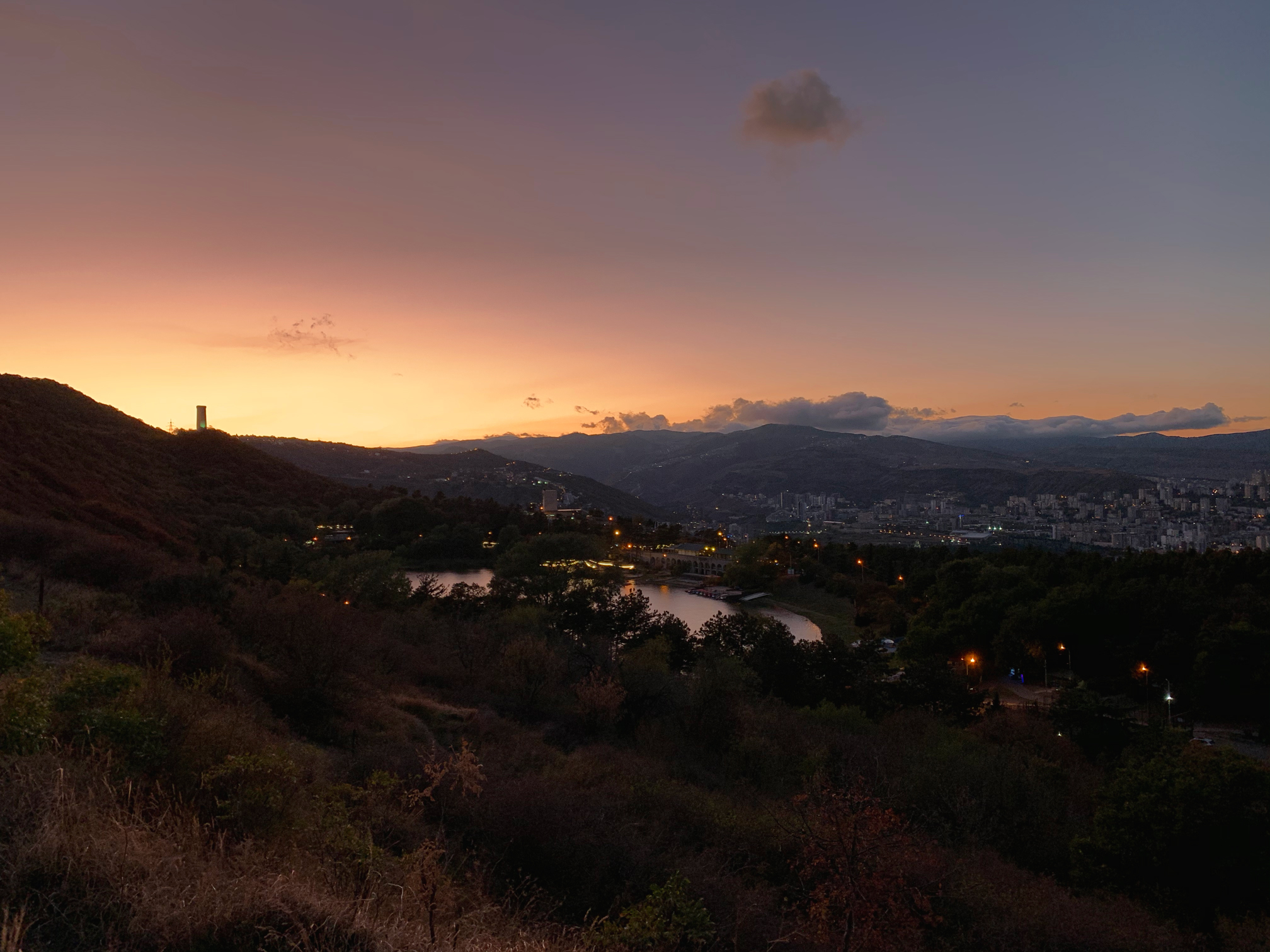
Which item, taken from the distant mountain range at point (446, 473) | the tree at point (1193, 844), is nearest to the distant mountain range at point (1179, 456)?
the distant mountain range at point (446, 473)

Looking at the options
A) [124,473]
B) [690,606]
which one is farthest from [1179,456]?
[124,473]

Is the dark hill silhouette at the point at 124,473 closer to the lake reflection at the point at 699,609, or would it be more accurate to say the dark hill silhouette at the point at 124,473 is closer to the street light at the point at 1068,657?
the lake reflection at the point at 699,609

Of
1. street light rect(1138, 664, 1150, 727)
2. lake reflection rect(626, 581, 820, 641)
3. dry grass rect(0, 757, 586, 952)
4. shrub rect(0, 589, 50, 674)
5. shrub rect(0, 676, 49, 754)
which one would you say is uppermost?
shrub rect(0, 589, 50, 674)

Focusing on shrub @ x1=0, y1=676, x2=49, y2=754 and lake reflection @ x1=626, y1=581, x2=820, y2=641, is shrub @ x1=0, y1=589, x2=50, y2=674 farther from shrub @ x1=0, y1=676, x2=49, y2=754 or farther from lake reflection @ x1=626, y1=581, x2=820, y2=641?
lake reflection @ x1=626, y1=581, x2=820, y2=641

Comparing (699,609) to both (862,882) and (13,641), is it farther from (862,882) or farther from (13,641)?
(13,641)

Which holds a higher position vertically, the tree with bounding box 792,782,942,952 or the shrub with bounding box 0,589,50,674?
the shrub with bounding box 0,589,50,674

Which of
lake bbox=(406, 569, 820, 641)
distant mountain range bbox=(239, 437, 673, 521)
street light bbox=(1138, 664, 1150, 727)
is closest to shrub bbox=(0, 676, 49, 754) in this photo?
street light bbox=(1138, 664, 1150, 727)

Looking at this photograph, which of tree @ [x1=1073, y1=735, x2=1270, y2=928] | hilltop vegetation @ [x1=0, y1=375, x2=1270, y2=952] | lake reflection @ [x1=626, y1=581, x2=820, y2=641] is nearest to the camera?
hilltop vegetation @ [x1=0, y1=375, x2=1270, y2=952]
